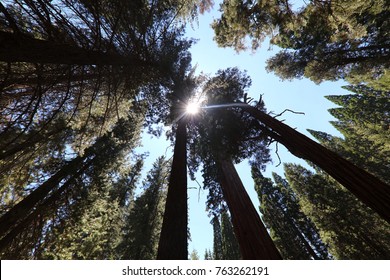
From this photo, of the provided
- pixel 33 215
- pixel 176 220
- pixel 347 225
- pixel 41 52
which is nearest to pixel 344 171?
pixel 176 220

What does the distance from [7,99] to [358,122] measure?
952 inches

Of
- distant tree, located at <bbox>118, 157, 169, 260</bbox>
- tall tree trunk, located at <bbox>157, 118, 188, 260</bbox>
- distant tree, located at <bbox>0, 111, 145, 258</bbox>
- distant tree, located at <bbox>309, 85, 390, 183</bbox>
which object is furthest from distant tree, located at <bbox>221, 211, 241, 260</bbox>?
tall tree trunk, located at <bbox>157, 118, 188, 260</bbox>

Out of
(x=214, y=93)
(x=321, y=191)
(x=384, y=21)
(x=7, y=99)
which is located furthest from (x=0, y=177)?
(x=321, y=191)

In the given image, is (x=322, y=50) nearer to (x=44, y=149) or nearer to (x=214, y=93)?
(x=214, y=93)

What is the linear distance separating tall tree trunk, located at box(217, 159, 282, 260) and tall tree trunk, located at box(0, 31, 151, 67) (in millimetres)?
4097

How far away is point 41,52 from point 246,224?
4.43 m

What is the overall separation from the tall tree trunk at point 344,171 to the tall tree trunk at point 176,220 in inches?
91.9

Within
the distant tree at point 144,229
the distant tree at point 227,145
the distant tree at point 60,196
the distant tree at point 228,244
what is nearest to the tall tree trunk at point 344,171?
the distant tree at point 227,145

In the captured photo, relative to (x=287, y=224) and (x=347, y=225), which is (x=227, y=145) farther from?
(x=287, y=224)

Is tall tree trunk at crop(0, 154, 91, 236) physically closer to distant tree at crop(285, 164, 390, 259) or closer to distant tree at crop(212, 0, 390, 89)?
distant tree at crop(212, 0, 390, 89)

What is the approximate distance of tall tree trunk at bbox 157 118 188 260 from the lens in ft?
8.43

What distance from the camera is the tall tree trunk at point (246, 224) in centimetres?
302

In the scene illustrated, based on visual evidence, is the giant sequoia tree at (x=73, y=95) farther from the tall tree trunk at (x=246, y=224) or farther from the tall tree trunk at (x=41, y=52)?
the tall tree trunk at (x=246, y=224)

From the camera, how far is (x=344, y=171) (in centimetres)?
279
